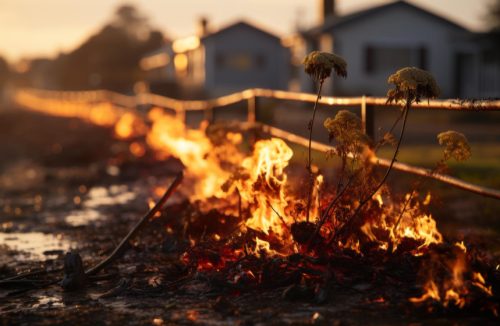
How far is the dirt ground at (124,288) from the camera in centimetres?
452

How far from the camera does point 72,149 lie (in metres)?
18.7

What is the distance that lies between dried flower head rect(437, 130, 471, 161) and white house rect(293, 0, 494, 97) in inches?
1185

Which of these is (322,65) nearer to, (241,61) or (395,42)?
(395,42)

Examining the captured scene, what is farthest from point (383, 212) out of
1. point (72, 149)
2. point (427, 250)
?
point (72, 149)

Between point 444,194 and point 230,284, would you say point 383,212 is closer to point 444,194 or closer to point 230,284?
point 230,284

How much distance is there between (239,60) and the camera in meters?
48.3

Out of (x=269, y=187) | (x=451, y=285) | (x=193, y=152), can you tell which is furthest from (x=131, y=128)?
(x=451, y=285)

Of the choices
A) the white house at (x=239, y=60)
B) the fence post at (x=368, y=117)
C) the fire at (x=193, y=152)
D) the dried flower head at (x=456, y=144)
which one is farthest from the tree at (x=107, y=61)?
the dried flower head at (x=456, y=144)

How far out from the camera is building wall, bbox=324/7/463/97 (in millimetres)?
35344

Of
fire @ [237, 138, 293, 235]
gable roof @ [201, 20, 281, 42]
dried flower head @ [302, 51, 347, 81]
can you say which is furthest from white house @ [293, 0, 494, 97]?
dried flower head @ [302, 51, 347, 81]

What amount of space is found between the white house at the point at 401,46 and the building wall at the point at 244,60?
11750mm

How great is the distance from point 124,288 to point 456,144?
2.28 metres

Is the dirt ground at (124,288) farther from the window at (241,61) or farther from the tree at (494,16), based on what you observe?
the window at (241,61)

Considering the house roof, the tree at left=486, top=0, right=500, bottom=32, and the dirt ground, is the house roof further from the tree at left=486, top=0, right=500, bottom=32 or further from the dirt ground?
the dirt ground
